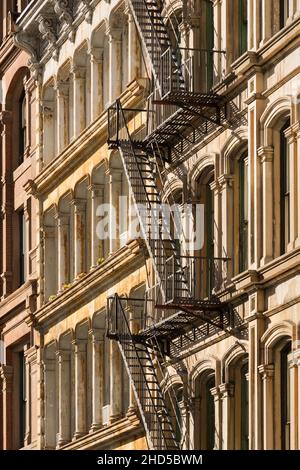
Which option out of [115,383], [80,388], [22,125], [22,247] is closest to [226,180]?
[115,383]

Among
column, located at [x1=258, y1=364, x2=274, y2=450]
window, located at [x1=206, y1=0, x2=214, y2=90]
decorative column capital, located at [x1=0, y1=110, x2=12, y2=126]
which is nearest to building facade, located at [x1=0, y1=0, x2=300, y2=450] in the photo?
column, located at [x1=258, y1=364, x2=274, y2=450]

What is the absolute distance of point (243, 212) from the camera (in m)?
48.6

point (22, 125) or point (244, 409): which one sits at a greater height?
point (22, 125)

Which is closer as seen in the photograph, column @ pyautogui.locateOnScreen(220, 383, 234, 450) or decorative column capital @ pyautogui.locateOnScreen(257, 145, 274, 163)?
decorative column capital @ pyautogui.locateOnScreen(257, 145, 274, 163)

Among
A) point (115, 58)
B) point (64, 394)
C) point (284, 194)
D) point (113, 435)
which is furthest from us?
point (64, 394)

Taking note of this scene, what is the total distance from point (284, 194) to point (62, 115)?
1974cm

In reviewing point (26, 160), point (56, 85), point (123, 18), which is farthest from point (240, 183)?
point (26, 160)

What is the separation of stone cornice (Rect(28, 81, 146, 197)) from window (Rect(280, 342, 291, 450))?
40.2ft

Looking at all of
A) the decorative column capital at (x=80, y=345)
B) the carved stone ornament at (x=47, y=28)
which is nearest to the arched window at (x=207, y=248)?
A: the decorative column capital at (x=80, y=345)

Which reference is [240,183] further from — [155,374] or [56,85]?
[56,85]

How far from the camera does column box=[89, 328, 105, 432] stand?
59500 millimetres

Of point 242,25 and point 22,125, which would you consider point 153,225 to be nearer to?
point 242,25

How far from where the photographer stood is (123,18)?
58.9 metres

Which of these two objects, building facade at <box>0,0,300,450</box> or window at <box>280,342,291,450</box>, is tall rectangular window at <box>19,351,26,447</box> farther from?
window at <box>280,342,291,450</box>
